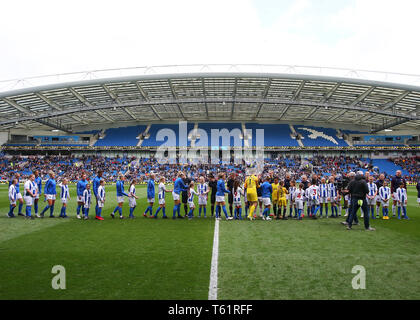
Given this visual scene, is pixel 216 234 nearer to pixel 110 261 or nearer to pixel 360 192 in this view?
pixel 110 261

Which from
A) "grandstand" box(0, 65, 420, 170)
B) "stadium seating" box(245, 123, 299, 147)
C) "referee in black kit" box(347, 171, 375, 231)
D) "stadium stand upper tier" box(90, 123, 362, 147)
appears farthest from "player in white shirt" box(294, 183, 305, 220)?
"stadium seating" box(245, 123, 299, 147)

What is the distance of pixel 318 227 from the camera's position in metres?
9.81

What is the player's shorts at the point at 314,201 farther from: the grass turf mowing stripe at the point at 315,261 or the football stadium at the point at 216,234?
the grass turf mowing stripe at the point at 315,261

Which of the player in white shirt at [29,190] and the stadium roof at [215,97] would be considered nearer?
the player in white shirt at [29,190]

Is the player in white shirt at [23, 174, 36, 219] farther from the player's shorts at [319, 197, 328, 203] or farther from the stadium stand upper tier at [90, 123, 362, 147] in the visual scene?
the stadium stand upper tier at [90, 123, 362, 147]

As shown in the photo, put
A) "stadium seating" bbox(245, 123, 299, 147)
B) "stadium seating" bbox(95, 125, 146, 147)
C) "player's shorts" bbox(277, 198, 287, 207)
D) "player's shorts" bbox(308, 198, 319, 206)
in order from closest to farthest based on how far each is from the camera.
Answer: "player's shorts" bbox(277, 198, 287, 207) → "player's shorts" bbox(308, 198, 319, 206) → "stadium seating" bbox(245, 123, 299, 147) → "stadium seating" bbox(95, 125, 146, 147)

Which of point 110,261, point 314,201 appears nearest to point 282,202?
point 314,201

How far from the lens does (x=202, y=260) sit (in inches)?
237

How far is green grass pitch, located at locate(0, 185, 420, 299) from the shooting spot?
173 inches

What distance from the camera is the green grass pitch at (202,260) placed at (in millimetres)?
4406

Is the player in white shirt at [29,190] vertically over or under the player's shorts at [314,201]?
over

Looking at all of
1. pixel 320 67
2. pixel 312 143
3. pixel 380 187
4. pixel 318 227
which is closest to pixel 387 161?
pixel 312 143

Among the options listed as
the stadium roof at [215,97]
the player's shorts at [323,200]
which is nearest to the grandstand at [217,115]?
the stadium roof at [215,97]
